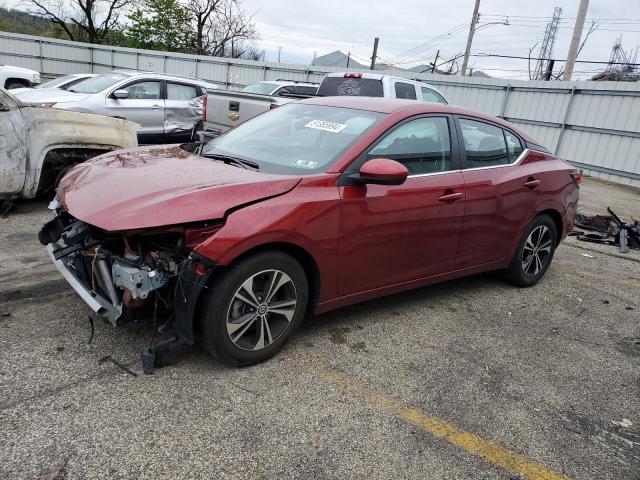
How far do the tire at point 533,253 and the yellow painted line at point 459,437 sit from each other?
2505 millimetres

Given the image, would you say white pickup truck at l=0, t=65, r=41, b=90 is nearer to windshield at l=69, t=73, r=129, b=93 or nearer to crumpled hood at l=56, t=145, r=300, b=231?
windshield at l=69, t=73, r=129, b=93

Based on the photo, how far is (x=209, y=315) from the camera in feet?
9.56

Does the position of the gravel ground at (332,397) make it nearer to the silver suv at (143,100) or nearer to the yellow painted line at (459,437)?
the yellow painted line at (459,437)

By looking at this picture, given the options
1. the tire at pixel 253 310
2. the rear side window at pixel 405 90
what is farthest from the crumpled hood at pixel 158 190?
the rear side window at pixel 405 90

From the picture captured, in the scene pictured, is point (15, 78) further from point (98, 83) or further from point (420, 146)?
point (420, 146)

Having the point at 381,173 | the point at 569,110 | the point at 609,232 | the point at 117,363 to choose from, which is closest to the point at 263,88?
the point at 609,232

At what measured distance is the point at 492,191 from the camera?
434cm

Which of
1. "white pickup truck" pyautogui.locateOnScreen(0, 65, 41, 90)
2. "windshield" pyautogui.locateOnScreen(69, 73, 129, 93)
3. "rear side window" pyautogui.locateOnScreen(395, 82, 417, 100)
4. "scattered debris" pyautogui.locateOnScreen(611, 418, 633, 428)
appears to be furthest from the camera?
"white pickup truck" pyautogui.locateOnScreen(0, 65, 41, 90)

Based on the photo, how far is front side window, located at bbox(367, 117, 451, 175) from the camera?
370 centimetres

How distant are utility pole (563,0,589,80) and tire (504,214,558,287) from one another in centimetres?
1512

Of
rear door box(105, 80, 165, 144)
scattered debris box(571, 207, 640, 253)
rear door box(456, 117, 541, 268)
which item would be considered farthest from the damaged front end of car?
rear door box(105, 80, 165, 144)

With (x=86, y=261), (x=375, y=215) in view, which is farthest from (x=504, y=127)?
(x=86, y=261)

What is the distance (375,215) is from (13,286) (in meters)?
2.90

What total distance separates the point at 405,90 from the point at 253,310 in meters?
A: 7.23
